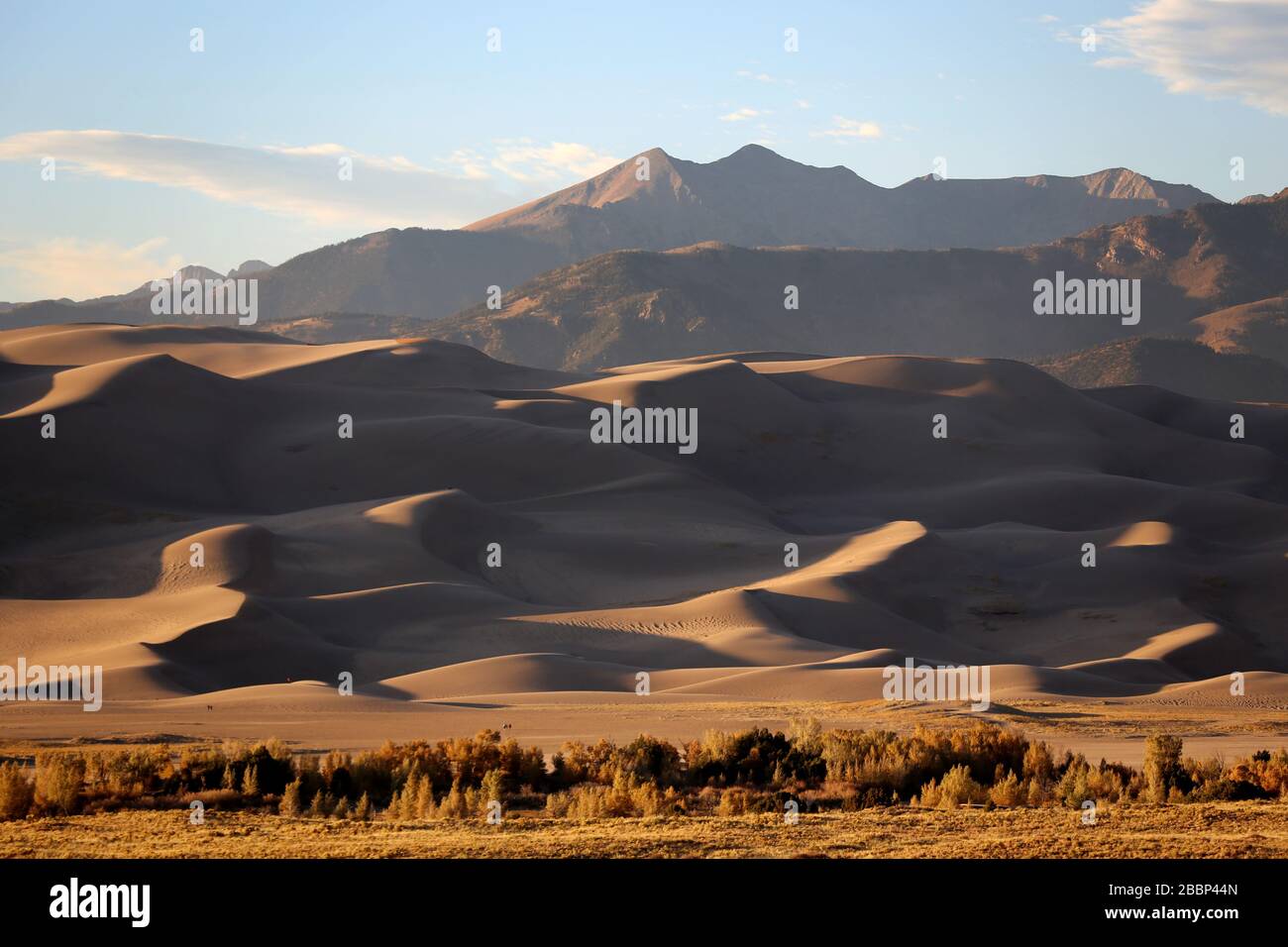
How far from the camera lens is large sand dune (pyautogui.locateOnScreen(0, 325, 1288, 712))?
33938 millimetres

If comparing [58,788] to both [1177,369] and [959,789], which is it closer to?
[959,789]

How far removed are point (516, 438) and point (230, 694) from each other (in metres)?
39.9

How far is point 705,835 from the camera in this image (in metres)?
11.9

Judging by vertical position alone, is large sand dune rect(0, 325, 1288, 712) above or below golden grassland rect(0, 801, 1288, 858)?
above

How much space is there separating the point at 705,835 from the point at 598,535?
3900cm

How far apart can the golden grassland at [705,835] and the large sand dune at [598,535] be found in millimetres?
13295

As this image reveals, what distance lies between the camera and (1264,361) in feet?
623

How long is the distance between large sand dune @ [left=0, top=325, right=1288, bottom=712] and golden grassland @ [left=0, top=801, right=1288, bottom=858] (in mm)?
13295
